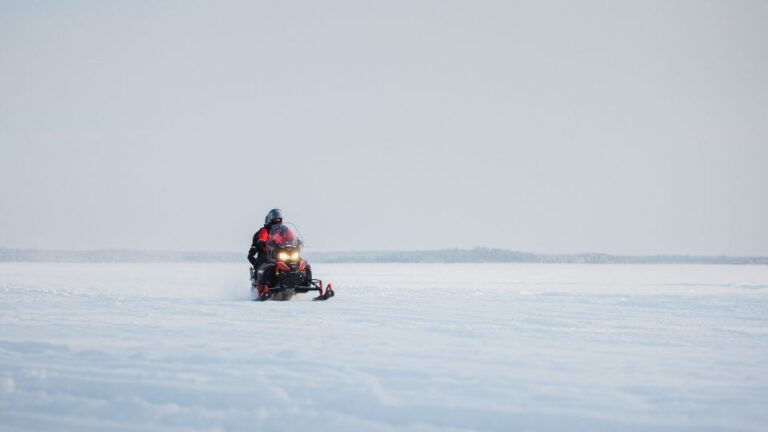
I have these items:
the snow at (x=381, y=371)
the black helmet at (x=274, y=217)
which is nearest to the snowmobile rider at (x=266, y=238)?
the black helmet at (x=274, y=217)

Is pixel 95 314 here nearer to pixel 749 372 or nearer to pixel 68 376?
pixel 68 376

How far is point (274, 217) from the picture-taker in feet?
49.6

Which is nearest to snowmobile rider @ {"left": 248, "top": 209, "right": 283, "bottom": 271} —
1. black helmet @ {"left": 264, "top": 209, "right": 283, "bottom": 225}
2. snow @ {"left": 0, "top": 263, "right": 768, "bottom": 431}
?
black helmet @ {"left": 264, "top": 209, "right": 283, "bottom": 225}

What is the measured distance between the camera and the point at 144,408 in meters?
4.41

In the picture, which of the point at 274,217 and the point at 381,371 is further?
the point at 274,217

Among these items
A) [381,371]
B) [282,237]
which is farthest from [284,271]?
[381,371]

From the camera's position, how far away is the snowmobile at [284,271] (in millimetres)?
14062

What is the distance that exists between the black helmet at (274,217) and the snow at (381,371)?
4.14 meters

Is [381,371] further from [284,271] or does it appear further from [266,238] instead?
[266,238]

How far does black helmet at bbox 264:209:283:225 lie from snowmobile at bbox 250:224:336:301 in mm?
198

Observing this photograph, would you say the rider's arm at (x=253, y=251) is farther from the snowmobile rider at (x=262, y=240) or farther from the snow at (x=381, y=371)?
the snow at (x=381, y=371)

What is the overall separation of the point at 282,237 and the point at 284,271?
100 cm

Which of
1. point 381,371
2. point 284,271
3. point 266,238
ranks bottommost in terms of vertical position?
point 381,371

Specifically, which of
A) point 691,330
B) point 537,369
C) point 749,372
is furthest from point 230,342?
→ point 691,330
